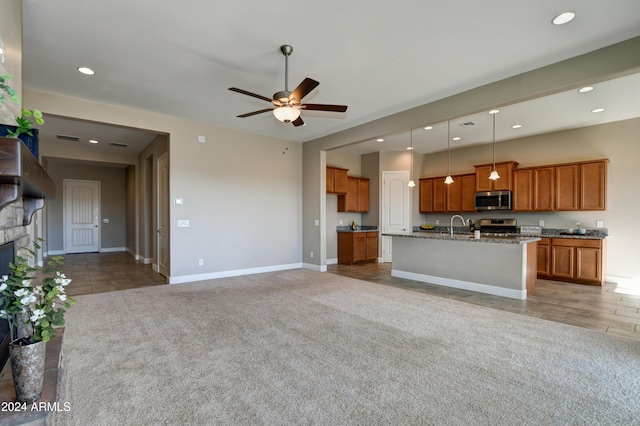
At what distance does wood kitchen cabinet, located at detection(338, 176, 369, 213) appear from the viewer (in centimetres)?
813

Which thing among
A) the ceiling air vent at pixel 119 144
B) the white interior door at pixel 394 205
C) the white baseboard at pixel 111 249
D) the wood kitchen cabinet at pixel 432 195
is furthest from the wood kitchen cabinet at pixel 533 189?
the white baseboard at pixel 111 249

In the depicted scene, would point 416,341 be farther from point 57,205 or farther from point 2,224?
point 57,205

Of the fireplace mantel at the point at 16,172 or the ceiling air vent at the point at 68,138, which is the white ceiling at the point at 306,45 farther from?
the ceiling air vent at the point at 68,138

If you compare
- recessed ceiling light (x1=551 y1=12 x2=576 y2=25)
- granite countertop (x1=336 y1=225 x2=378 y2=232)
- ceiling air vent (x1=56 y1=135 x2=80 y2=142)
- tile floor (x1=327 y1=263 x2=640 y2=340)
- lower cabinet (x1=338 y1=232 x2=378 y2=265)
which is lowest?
tile floor (x1=327 y1=263 x2=640 y2=340)

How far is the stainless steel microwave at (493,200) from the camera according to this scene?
6684 mm

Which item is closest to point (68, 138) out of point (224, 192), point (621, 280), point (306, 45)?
point (224, 192)

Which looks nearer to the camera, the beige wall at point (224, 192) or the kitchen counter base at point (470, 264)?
the kitchen counter base at point (470, 264)

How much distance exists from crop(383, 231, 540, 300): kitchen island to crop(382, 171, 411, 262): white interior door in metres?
2.10

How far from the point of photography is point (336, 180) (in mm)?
7812

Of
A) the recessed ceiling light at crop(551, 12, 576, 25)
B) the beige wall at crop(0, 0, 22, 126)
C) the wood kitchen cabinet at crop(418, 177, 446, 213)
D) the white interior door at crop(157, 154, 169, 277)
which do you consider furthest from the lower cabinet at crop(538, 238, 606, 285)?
the beige wall at crop(0, 0, 22, 126)

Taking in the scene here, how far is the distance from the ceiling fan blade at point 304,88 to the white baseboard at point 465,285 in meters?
4.08

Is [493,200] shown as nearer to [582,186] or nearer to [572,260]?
[582,186]

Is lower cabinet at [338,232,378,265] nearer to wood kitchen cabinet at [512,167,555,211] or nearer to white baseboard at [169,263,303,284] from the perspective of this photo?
white baseboard at [169,263,303,284]

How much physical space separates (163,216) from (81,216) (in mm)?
5506
